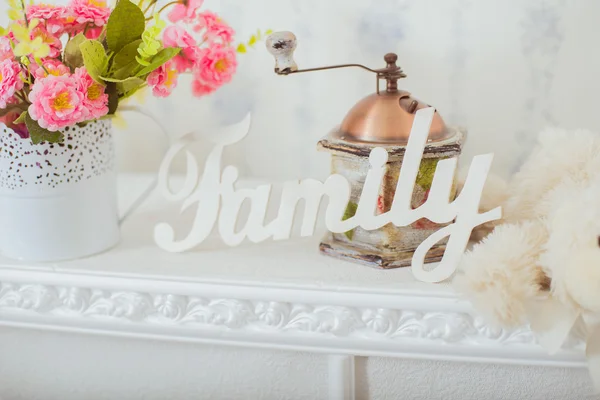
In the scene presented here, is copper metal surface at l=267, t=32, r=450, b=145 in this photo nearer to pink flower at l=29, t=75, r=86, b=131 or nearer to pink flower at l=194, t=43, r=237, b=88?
pink flower at l=194, t=43, r=237, b=88

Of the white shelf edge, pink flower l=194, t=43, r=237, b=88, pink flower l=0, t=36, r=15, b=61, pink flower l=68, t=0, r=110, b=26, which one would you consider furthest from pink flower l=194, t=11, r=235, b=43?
the white shelf edge

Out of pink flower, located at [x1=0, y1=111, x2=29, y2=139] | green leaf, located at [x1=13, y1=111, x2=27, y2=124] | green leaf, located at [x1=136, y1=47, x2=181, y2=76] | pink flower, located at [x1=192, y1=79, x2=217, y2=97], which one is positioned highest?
green leaf, located at [x1=136, y1=47, x2=181, y2=76]

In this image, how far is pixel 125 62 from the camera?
2.54 ft

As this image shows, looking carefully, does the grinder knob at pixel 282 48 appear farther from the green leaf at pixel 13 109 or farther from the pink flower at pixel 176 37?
the green leaf at pixel 13 109

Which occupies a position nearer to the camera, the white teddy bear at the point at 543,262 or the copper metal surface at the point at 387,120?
the white teddy bear at the point at 543,262

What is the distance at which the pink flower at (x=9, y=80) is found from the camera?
0.72 metres

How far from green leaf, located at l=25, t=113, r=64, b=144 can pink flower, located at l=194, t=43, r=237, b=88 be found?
21 centimetres

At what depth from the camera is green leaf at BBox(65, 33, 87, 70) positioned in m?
0.75

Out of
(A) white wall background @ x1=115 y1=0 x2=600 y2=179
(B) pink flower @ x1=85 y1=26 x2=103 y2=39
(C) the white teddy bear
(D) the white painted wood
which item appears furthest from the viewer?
(A) white wall background @ x1=115 y1=0 x2=600 y2=179

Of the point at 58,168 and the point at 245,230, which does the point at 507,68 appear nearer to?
the point at 245,230

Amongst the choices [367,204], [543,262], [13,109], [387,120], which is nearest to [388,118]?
[387,120]

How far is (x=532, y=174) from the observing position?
80 cm

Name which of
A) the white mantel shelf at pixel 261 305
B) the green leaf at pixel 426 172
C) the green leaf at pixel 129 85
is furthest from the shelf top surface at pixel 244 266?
the green leaf at pixel 129 85

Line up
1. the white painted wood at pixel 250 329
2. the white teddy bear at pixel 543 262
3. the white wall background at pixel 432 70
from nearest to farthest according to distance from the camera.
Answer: the white teddy bear at pixel 543 262, the white painted wood at pixel 250 329, the white wall background at pixel 432 70
